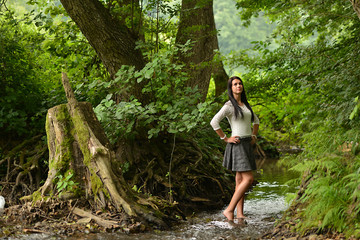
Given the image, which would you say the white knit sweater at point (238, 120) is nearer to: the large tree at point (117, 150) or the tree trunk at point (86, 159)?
the large tree at point (117, 150)

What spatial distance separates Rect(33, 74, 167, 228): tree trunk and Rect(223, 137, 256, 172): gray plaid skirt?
58.4 inches

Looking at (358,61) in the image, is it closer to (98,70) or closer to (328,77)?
(328,77)

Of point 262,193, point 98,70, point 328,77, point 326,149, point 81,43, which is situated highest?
point 81,43

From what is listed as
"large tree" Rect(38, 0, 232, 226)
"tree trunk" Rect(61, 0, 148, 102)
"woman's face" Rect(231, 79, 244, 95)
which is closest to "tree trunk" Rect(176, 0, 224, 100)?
"large tree" Rect(38, 0, 232, 226)

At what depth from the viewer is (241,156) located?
670 cm

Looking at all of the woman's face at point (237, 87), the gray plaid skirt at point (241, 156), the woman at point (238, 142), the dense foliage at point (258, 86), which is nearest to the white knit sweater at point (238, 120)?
the woman at point (238, 142)

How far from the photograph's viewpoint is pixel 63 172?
663 cm

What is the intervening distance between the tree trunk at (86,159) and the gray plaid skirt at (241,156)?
1.48m

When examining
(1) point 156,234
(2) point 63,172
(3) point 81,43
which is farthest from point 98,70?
(1) point 156,234

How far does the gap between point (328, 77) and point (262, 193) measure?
3333 millimetres

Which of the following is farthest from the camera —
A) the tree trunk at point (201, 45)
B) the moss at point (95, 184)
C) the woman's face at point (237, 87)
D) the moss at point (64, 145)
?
the tree trunk at point (201, 45)

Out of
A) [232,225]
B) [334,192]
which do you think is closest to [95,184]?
[232,225]

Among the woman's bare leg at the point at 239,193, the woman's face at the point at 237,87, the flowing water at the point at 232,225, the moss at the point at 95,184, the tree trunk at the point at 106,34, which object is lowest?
the flowing water at the point at 232,225

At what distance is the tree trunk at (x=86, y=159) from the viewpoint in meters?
6.03
